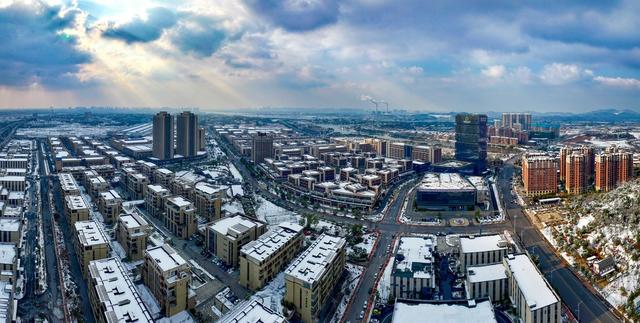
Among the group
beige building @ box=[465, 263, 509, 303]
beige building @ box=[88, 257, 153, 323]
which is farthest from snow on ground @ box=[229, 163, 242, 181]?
beige building @ box=[465, 263, 509, 303]

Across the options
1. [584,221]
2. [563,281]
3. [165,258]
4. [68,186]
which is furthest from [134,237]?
[584,221]

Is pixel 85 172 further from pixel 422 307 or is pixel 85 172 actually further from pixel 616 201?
pixel 616 201

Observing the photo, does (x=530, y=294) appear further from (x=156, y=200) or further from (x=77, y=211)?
(x=77, y=211)

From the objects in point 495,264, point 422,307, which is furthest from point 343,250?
point 495,264

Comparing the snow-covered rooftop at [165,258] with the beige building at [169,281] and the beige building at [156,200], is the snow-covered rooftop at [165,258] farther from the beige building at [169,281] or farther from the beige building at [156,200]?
the beige building at [156,200]

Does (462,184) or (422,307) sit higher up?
(462,184)

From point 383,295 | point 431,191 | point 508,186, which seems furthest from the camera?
point 508,186

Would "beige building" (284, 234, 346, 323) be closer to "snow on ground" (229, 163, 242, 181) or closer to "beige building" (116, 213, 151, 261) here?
"beige building" (116, 213, 151, 261)
